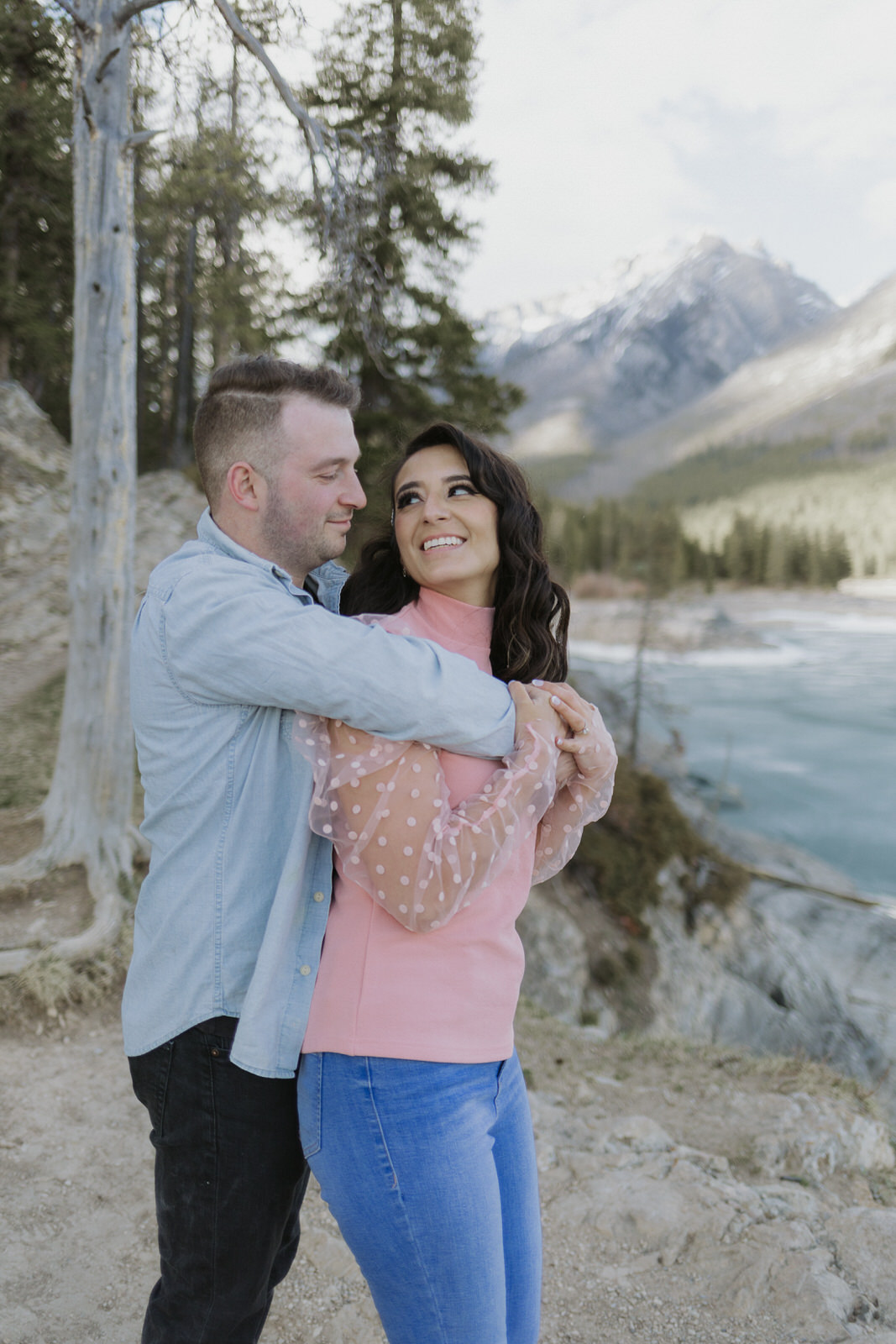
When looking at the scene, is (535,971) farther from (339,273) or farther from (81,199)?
(81,199)

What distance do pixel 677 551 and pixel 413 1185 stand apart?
21151 mm

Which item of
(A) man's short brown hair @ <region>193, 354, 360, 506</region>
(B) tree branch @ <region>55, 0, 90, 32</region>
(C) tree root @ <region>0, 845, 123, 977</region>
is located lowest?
(C) tree root @ <region>0, 845, 123, 977</region>

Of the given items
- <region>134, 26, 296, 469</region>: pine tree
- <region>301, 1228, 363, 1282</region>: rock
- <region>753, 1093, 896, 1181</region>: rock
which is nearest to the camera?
<region>301, 1228, 363, 1282</region>: rock

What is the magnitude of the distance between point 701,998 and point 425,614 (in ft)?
35.1

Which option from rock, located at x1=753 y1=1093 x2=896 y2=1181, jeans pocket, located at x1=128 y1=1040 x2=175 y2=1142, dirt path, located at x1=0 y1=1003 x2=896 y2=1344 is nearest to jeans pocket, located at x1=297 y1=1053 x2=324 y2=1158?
jeans pocket, located at x1=128 y1=1040 x2=175 y2=1142

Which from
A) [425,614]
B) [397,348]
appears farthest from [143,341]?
[425,614]

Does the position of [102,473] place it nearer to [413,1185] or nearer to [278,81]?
[278,81]

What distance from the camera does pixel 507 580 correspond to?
6.16ft

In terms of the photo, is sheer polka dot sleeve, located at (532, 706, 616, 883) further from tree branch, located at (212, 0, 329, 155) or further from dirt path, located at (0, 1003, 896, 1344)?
tree branch, located at (212, 0, 329, 155)

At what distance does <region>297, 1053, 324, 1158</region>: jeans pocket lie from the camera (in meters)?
1.36

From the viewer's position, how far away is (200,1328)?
4.77 ft

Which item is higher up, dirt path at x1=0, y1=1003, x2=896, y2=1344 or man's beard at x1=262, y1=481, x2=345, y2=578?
man's beard at x1=262, y1=481, x2=345, y2=578

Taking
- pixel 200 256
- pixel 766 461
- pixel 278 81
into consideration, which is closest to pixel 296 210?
pixel 278 81

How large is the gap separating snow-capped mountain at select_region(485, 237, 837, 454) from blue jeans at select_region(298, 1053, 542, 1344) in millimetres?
24843
